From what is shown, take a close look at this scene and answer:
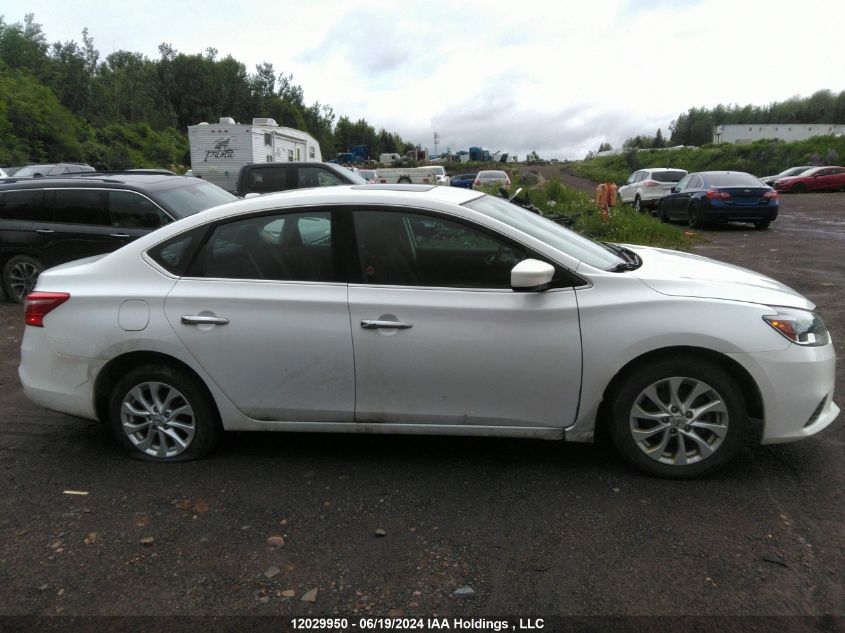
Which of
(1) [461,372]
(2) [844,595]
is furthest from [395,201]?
(2) [844,595]

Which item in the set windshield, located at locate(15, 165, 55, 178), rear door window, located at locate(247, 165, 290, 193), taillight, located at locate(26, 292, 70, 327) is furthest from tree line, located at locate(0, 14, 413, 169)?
taillight, located at locate(26, 292, 70, 327)

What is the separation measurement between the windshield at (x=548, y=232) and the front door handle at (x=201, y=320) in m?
1.56

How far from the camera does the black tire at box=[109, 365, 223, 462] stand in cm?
404

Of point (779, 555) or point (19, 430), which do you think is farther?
point (19, 430)

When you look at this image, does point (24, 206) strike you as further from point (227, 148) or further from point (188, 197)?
point (227, 148)

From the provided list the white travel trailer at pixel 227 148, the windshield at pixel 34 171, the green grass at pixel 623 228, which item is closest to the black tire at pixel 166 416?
the green grass at pixel 623 228

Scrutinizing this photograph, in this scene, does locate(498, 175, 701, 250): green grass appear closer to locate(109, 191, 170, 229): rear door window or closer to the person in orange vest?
the person in orange vest

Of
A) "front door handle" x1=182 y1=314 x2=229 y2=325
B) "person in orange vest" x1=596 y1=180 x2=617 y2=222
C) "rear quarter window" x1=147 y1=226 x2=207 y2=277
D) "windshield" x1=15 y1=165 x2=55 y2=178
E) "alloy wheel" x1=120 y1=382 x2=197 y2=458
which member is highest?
"windshield" x1=15 y1=165 x2=55 y2=178

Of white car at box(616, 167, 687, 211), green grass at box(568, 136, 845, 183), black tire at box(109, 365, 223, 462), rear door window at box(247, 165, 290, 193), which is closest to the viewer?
black tire at box(109, 365, 223, 462)

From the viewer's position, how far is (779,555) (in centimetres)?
304

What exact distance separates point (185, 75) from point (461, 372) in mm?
87734

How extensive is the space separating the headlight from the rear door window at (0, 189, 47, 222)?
Answer: 8472 millimetres

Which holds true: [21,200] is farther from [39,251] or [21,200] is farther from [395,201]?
[395,201]

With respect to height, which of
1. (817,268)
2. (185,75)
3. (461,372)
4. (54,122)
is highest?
(185,75)
